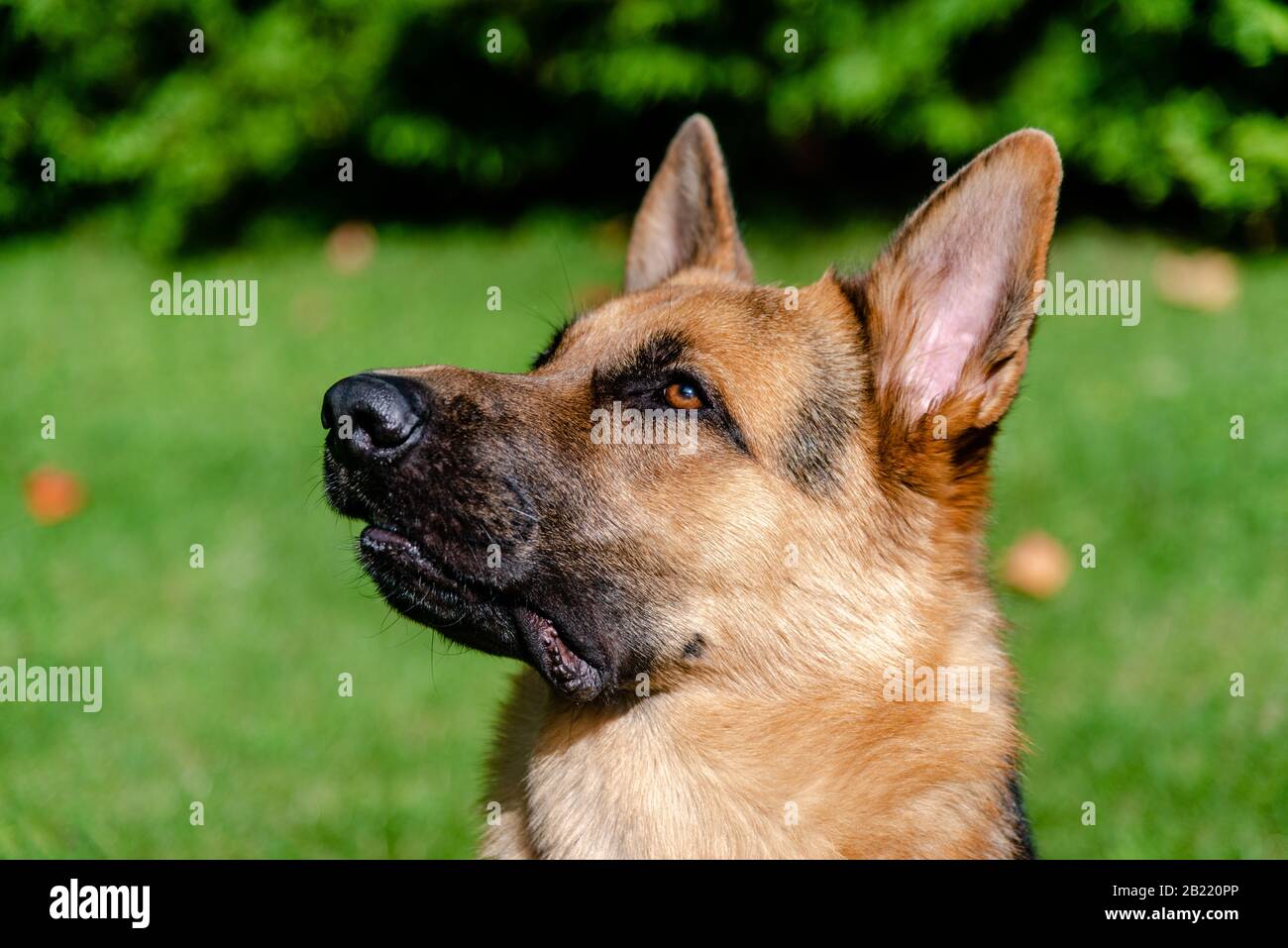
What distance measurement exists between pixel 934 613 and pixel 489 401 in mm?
1350

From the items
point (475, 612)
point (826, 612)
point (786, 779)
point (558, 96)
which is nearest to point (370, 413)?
point (475, 612)

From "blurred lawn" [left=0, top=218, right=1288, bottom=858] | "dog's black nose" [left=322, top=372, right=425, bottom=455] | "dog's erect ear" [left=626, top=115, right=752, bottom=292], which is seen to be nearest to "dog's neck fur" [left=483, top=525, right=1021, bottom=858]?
"blurred lawn" [left=0, top=218, right=1288, bottom=858]

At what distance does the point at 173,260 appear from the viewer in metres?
11.0

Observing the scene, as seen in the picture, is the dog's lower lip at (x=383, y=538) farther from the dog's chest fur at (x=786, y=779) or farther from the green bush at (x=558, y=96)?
the green bush at (x=558, y=96)

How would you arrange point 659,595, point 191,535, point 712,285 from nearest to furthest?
1. point 659,595
2. point 712,285
3. point 191,535

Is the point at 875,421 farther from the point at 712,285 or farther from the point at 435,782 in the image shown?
the point at 435,782

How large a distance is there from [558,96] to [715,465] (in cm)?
782

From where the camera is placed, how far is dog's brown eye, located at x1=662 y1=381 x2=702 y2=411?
346cm

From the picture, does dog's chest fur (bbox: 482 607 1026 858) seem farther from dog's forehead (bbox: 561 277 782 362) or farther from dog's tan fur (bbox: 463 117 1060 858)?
dog's forehead (bbox: 561 277 782 362)

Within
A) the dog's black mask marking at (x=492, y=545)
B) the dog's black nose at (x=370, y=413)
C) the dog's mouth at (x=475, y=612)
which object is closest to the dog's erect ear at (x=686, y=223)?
the dog's black mask marking at (x=492, y=545)

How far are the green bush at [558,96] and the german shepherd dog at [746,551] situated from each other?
5.42m

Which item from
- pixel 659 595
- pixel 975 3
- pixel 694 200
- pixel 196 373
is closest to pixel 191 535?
pixel 196 373

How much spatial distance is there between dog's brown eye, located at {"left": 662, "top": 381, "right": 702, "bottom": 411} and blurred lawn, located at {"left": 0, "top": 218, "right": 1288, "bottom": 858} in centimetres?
76

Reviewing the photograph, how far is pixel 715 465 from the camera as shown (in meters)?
3.41
